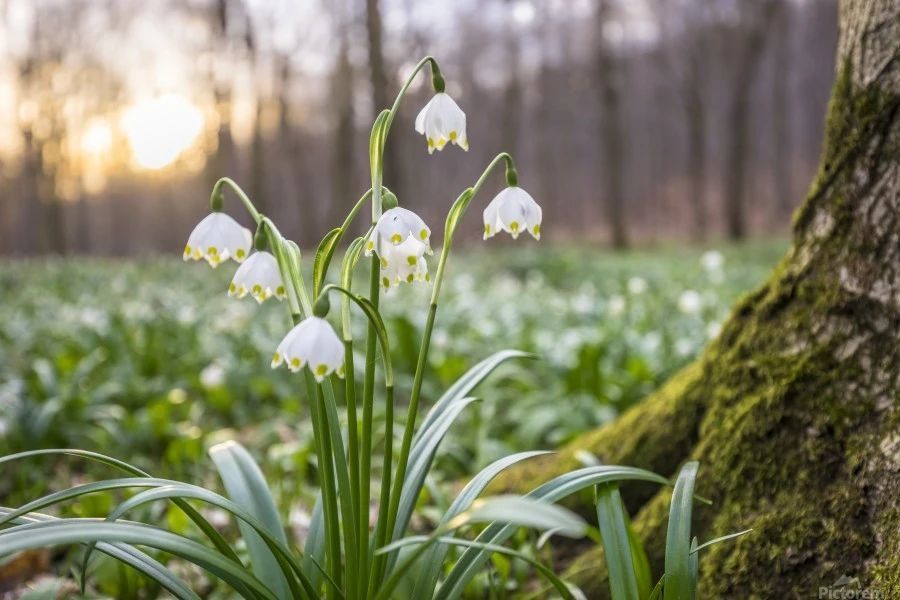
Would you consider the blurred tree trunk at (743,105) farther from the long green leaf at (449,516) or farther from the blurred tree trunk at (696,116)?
the long green leaf at (449,516)

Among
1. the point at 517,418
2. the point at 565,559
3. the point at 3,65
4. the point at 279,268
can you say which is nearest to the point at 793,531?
the point at 565,559

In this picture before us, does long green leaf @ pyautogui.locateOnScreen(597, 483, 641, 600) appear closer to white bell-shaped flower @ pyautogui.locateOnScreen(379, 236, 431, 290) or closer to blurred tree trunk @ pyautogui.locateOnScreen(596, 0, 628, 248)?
white bell-shaped flower @ pyautogui.locateOnScreen(379, 236, 431, 290)

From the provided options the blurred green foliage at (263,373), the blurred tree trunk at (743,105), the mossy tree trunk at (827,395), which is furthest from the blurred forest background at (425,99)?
the mossy tree trunk at (827,395)

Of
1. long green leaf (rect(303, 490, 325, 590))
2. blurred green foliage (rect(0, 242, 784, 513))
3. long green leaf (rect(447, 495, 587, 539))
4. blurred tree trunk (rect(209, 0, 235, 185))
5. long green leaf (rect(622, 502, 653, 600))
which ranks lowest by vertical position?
blurred green foliage (rect(0, 242, 784, 513))

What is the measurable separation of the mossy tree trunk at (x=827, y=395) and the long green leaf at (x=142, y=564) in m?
1.00

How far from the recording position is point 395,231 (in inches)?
45.4

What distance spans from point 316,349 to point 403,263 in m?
0.29

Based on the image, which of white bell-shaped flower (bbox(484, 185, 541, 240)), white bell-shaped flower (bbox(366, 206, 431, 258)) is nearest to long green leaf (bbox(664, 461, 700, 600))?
white bell-shaped flower (bbox(484, 185, 541, 240))

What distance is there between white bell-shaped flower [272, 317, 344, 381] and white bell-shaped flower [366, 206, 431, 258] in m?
0.18

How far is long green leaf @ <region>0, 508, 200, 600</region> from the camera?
126 cm

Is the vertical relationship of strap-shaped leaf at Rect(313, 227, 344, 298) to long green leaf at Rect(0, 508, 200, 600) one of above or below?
above

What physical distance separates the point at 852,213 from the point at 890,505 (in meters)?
0.64

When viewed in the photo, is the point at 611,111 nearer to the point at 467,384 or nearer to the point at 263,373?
the point at 263,373

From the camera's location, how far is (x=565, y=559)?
7.27 feet
